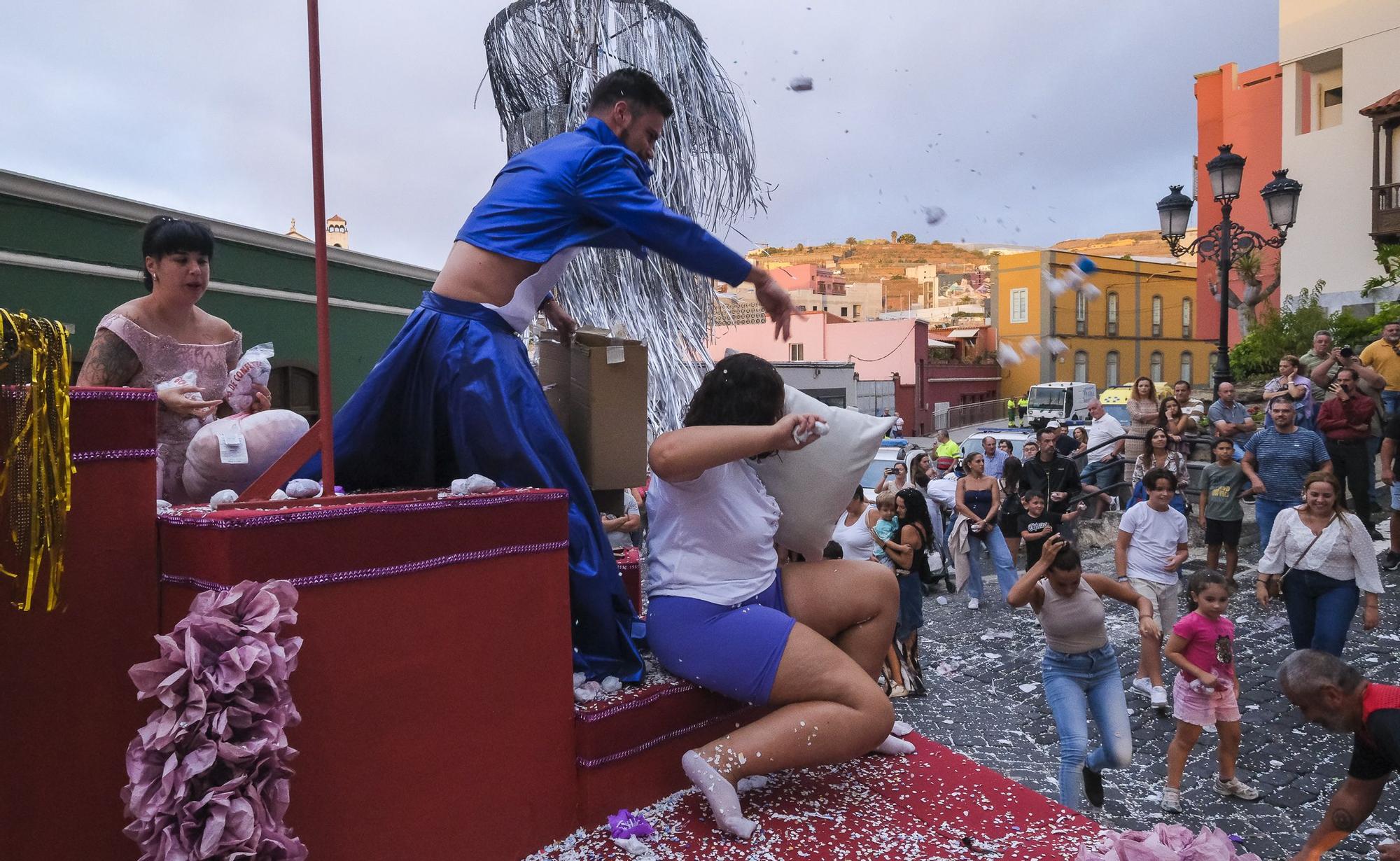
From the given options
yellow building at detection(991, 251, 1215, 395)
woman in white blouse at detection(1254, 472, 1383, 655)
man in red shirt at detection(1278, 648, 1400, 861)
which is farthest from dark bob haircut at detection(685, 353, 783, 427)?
yellow building at detection(991, 251, 1215, 395)

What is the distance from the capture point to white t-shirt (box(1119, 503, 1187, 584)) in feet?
22.1

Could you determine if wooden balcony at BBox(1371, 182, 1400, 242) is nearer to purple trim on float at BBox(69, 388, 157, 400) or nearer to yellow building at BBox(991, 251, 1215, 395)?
yellow building at BBox(991, 251, 1215, 395)

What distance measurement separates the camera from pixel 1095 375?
30.3 m

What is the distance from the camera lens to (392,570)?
178cm

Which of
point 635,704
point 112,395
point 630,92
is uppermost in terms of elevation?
point 630,92

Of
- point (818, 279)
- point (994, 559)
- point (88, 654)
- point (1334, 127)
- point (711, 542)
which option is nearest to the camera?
point (88, 654)

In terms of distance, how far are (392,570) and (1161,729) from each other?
5763 mm

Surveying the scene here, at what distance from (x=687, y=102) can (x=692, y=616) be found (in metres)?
6.86

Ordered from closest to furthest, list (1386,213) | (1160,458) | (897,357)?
(1160,458)
(1386,213)
(897,357)

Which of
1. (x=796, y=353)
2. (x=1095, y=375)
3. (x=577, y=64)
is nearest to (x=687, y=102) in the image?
(x=577, y=64)

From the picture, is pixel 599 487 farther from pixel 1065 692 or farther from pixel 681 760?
pixel 1065 692

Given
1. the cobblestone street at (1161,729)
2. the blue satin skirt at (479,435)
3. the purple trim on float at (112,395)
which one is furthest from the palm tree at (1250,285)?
the purple trim on float at (112,395)

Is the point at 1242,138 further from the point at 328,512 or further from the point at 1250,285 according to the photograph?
the point at 328,512

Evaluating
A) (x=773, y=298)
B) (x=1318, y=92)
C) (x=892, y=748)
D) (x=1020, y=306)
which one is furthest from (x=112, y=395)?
(x=1020, y=306)
